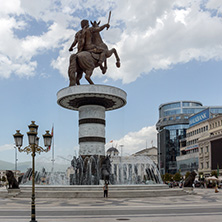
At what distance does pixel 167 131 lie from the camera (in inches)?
4737

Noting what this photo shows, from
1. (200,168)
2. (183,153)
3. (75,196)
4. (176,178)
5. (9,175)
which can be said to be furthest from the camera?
(183,153)

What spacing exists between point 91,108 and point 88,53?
19.1 feet

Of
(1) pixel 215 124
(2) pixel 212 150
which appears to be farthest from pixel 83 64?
(1) pixel 215 124

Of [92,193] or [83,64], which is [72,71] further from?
[92,193]

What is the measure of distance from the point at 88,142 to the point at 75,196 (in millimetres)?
9575

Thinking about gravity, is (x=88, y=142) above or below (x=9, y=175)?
above

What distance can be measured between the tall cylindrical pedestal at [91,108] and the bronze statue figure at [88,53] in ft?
6.67

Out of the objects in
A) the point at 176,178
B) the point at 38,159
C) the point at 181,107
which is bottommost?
the point at 176,178

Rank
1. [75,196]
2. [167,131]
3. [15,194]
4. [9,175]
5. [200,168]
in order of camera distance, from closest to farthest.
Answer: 1. [75,196]
2. [15,194]
3. [9,175]
4. [200,168]
5. [167,131]

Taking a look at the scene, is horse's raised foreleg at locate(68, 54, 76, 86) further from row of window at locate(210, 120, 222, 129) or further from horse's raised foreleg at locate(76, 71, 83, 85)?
row of window at locate(210, 120, 222, 129)

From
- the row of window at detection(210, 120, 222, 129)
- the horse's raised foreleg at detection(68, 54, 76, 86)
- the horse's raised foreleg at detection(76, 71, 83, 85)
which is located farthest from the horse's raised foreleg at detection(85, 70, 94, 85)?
the row of window at detection(210, 120, 222, 129)

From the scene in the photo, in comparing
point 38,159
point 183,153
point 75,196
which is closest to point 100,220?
point 75,196

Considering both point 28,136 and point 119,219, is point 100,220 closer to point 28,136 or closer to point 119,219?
point 119,219

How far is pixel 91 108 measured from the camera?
34.8m
